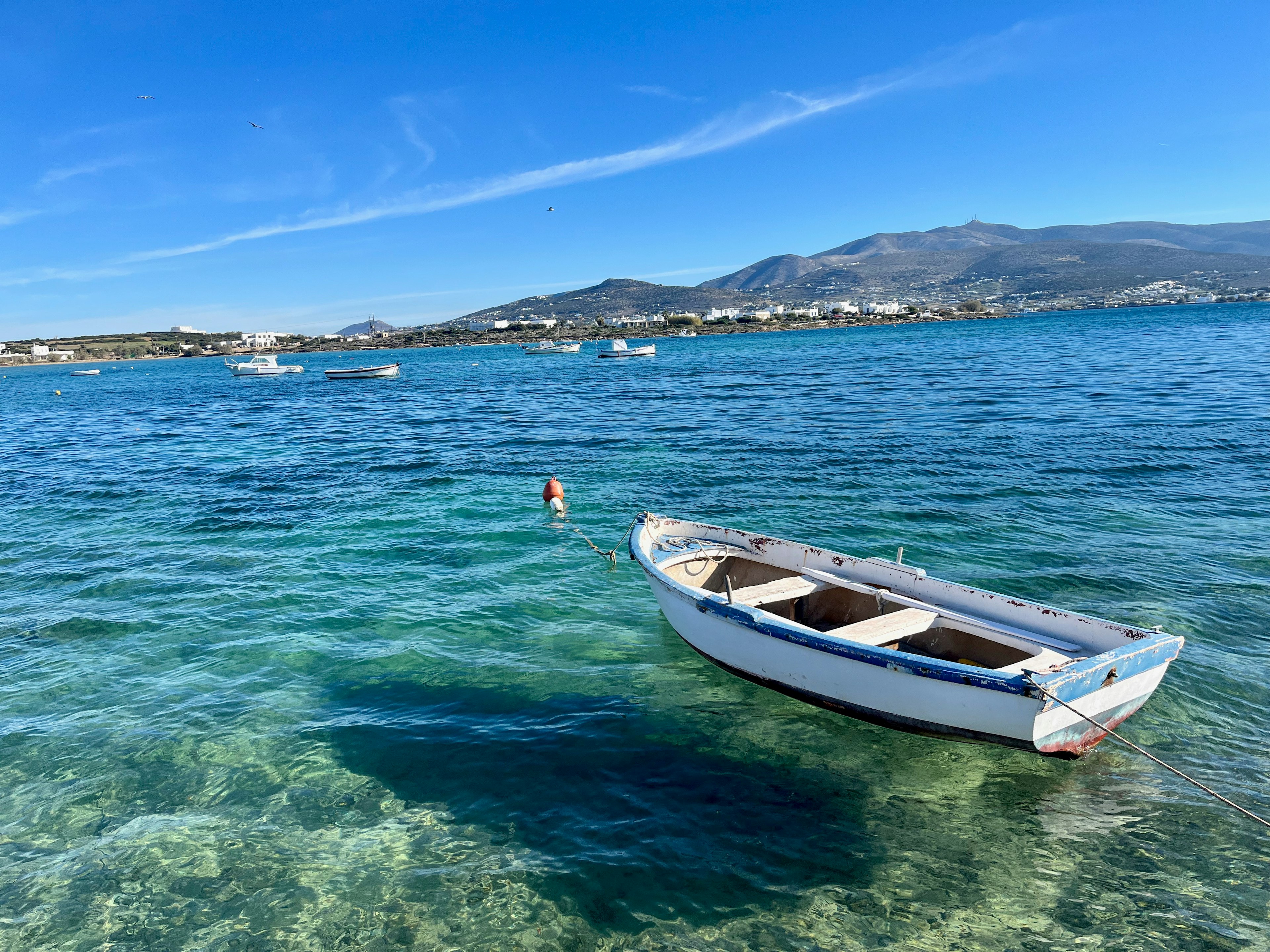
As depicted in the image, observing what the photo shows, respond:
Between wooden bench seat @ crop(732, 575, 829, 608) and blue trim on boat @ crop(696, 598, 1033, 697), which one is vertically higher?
blue trim on boat @ crop(696, 598, 1033, 697)

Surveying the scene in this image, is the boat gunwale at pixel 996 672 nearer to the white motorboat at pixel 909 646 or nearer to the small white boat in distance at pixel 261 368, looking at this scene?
the white motorboat at pixel 909 646

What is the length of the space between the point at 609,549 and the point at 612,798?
28.0 feet

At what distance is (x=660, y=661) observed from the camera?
10.4 metres

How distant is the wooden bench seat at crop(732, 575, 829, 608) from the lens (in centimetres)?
950

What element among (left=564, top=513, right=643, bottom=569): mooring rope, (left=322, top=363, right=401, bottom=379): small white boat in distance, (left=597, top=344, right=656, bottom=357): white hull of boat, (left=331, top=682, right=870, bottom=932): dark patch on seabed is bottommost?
(left=331, top=682, right=870, bottom=932): dark patch on seabed

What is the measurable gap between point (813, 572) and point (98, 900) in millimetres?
8802

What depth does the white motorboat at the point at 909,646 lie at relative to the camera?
268 inches

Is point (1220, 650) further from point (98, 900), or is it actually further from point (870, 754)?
point (98, 900)

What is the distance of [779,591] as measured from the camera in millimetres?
9789

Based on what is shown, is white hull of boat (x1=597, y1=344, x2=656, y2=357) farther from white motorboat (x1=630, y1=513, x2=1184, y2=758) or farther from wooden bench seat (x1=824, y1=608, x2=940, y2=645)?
wooden bench seat (x1=824, y1=608, x2=940, y2=645)

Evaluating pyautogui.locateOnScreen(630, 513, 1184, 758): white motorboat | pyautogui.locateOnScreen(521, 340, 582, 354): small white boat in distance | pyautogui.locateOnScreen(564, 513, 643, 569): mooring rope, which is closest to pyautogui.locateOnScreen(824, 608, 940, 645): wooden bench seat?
pyautogui.locateOnScreen(630, 513, 1184, 758): white motorboat

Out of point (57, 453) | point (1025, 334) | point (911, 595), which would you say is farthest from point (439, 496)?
point (1025, 334)

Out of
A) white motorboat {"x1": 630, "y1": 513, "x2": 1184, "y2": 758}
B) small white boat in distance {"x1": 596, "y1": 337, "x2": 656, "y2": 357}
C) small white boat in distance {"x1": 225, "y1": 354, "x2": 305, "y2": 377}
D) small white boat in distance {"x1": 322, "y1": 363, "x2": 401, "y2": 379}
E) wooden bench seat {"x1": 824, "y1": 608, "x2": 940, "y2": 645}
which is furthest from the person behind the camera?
small white boat in distance {"x1": 596, "y1": 337, "x2": 656, "y2": 357}

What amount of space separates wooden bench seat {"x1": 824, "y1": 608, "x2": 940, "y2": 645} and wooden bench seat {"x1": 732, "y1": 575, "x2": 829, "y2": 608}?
3.84 feet
